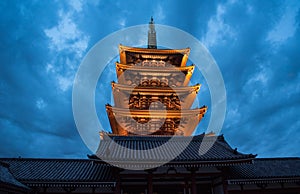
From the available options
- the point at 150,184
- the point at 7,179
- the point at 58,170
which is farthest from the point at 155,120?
the point at 7,179

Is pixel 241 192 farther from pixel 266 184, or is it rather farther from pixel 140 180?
pixel 140 180

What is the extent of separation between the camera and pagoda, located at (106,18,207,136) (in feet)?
74.7

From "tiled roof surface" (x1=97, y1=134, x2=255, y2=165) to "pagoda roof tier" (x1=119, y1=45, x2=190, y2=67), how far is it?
39.2 ft

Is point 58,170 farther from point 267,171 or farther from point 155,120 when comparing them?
point 267,171

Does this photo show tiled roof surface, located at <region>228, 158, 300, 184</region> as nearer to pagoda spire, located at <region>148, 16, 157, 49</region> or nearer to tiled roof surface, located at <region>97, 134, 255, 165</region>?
tiled roof surface, located at <region>97, 134, 255, 165</region>

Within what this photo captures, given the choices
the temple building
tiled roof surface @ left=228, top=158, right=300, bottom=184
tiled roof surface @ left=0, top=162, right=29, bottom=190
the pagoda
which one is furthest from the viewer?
the pagoda

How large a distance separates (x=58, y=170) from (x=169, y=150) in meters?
7.94

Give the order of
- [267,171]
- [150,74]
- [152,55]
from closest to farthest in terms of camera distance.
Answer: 1. [267,171]
2. [150,74]
3. [152,55]

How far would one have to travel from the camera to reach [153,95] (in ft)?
79.3

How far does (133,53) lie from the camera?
26.3m

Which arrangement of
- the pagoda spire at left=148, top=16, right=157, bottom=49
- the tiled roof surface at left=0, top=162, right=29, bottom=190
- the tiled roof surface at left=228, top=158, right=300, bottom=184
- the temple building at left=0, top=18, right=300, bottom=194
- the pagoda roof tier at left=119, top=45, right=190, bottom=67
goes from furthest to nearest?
the pagoda spire at left=148, top=16, right=157, bottom=49
the pagoda roof tier at left=119, top=45, right=190, bottom=67
the tiled roof surface at left=228, top=158, right=300, bottom=184
the temple building at left=0, top=18, right=300, bottom=194
the tiled roof surface at left=0, top=162, right=29, bottom=190

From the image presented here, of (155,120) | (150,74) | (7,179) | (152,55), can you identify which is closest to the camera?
(7,179)

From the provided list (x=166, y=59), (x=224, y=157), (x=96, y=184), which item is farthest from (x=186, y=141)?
(x=166, y=59)

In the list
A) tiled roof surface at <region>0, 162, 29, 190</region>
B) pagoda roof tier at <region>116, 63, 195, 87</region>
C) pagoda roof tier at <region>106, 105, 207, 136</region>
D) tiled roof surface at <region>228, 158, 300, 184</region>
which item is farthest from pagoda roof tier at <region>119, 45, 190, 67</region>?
tiled roof surface at <region>0, 162, 29, 190</region>
